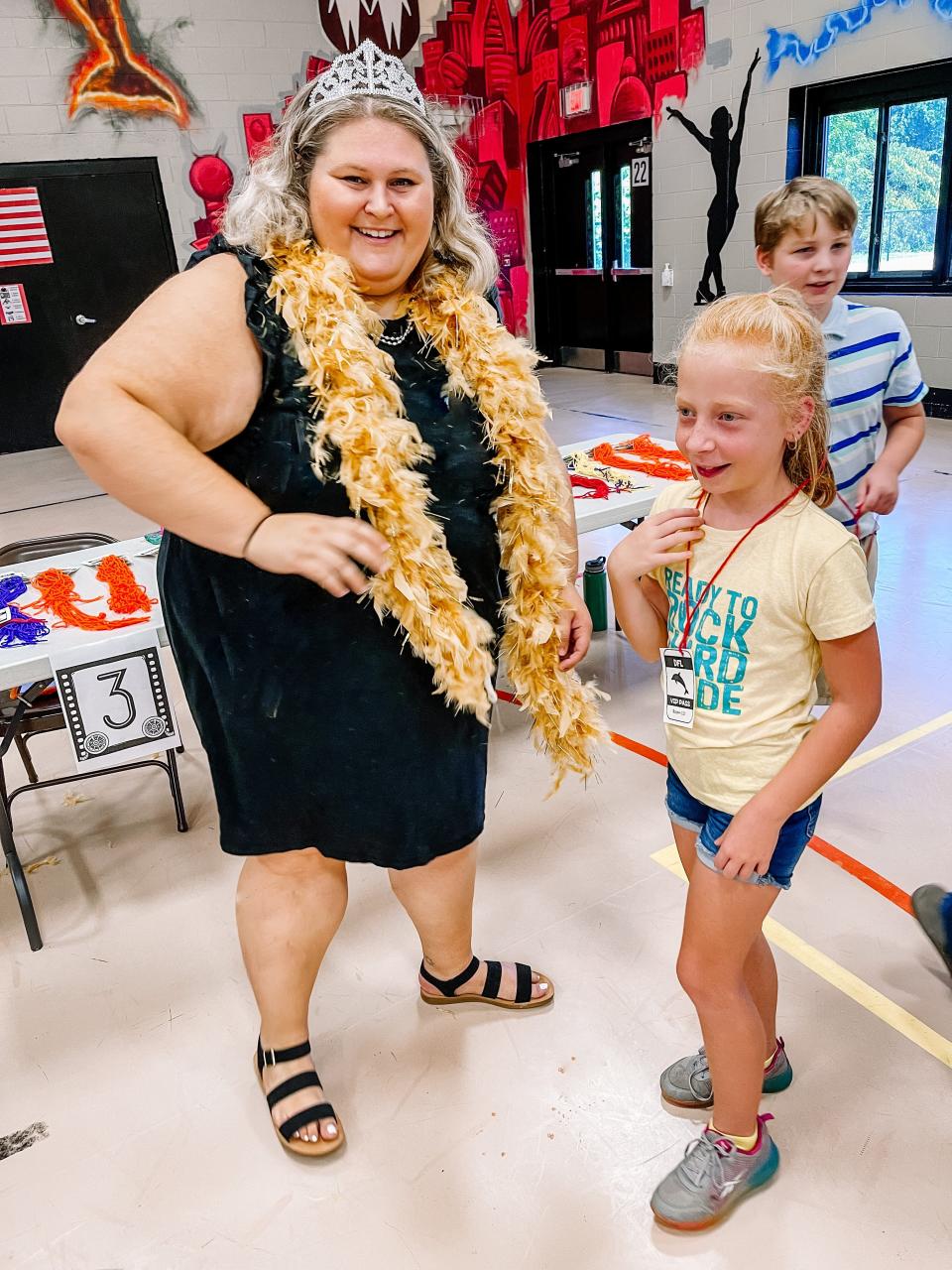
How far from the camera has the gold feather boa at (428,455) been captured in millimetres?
1284

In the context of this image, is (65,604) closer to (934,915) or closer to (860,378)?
(860,378)

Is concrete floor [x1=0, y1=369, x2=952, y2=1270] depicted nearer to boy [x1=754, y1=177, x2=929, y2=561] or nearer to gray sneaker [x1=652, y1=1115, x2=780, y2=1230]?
gray sneaker [x1=652, y1=1115, x2=780, y2=1230]

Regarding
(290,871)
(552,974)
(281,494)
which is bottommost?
(552,974)

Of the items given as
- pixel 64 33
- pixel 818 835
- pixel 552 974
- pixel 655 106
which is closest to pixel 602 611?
pixel 818 835

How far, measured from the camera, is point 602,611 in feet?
12.4

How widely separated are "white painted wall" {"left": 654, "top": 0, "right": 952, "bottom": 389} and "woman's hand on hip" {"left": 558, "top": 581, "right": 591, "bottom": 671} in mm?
6110

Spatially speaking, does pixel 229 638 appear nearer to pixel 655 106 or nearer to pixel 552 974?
pixel 552 974

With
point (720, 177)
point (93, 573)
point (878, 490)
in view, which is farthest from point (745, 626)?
point (720, 177)

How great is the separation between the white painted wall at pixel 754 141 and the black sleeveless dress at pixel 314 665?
630 cm

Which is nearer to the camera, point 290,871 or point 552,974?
point 290,871

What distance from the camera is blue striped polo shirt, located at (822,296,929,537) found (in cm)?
200

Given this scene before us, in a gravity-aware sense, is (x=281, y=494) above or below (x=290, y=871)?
above

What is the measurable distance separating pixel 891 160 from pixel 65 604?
23.6 ft

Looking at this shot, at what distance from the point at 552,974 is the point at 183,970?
870 mm
